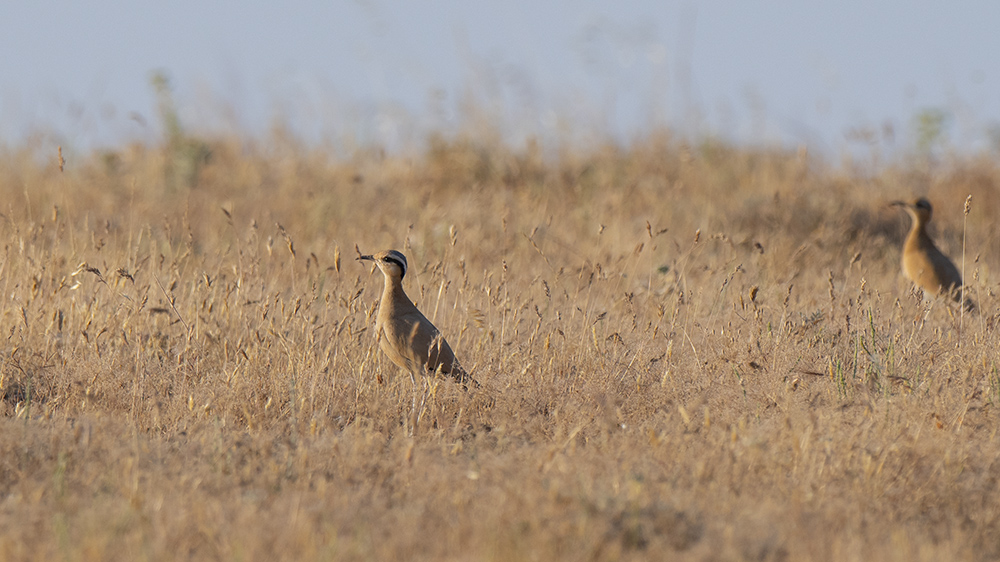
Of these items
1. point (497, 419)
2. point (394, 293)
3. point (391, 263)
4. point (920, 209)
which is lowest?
point (497, 419)

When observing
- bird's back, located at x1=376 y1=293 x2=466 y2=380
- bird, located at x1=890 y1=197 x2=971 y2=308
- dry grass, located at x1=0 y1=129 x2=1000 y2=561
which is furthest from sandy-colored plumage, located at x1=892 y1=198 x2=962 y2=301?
bird's back, located at x1=376 y1=293 x2=466 y2=380

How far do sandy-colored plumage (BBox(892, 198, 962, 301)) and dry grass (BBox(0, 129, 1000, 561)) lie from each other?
261 millimetres

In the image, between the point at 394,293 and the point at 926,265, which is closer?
the point at 394,293

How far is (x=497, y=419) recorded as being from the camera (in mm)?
5098

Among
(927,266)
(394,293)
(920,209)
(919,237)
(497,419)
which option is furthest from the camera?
(920,209)

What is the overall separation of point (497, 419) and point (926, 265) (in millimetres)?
4820

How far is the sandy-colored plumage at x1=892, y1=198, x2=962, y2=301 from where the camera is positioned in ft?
26.0

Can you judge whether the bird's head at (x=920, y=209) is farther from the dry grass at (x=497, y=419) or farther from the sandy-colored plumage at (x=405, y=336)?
the sandy-colored plumage at (x=405, y=336)

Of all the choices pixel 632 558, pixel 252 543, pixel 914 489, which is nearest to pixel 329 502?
pixel 252 543

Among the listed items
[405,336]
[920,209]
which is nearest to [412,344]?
[405,336]

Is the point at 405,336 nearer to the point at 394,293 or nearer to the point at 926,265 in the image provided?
the point at 394,293

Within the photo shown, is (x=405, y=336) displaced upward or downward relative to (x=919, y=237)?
downward

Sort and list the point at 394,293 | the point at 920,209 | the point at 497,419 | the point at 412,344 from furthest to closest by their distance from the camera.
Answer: the point at 920,209, the point at 394,293, the point at 412,344, the point at 497,419

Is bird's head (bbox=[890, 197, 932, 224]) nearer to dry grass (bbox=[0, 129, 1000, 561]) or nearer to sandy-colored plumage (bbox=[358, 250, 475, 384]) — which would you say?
dry grass (bbox=[0, 129, 1000, 561])
